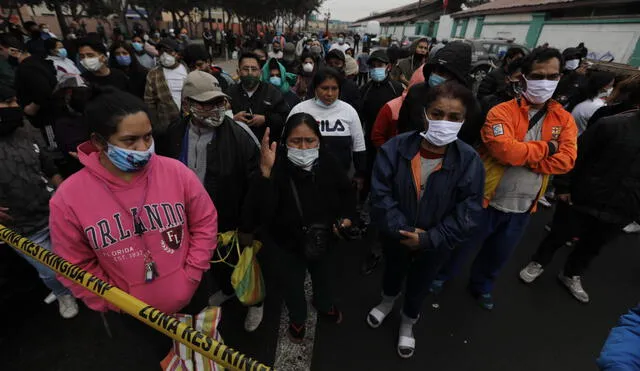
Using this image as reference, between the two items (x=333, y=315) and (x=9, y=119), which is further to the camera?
(x=333, y=315)

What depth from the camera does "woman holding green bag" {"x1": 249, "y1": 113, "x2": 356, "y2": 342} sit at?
1.99 m

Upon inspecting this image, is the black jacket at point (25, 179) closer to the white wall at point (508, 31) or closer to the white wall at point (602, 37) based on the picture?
the white wall at point (602, 37)

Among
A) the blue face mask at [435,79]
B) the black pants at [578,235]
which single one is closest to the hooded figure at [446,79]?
the blue face mask at [435,79]

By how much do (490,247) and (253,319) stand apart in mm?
2198

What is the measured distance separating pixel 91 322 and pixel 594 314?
4646mm

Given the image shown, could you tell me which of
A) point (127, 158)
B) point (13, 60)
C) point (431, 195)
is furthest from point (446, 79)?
point (13, 60)

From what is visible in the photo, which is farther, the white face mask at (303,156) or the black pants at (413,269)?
the black pants at (413,269)

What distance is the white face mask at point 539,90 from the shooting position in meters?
2.11

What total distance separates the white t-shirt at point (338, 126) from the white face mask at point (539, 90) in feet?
4.87

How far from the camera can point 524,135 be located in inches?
88.0

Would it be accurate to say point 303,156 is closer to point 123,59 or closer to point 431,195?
point 431,195

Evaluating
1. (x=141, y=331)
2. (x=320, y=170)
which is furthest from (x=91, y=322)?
(x=320, y=170)

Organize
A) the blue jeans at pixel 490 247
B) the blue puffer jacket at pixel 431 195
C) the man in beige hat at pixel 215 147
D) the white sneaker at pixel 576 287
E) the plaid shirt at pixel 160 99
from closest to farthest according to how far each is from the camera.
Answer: the blue puffer jacket at pixel 431 195, the man in beige hat at pixel 215 147, the blue jeans at pixel 490 247, the white sneaker at pixel 576 287, the plaid shirt at pixel 160 99

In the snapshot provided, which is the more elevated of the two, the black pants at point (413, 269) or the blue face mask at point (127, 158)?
the blue face mask at point (127, 158)
